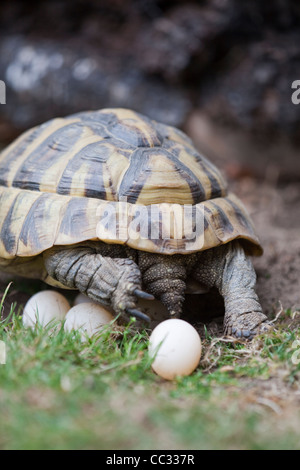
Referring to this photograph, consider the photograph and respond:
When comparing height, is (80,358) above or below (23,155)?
below

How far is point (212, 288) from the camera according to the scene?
3340 millimetres

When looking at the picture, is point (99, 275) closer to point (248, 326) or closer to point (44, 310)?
point (44, 310)

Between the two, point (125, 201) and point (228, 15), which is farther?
point (228, 15)

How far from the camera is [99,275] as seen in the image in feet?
9.26

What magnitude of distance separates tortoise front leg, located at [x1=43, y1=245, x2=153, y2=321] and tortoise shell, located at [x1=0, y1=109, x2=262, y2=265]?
125mm

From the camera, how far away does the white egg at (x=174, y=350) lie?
8.11ft

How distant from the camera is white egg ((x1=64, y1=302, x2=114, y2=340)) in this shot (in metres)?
2.86

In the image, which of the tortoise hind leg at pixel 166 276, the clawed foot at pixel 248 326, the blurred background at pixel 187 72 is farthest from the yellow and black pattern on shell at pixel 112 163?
the blurred background at pixel 187 72

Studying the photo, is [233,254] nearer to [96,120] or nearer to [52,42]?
[96,120]

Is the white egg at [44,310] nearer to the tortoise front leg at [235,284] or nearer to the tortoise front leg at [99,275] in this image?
the tortoise front leg at [99,275]

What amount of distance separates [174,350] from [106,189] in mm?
1038

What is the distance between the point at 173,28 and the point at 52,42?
1.64 meters

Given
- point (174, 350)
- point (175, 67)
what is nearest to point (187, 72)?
point (175, 67)
